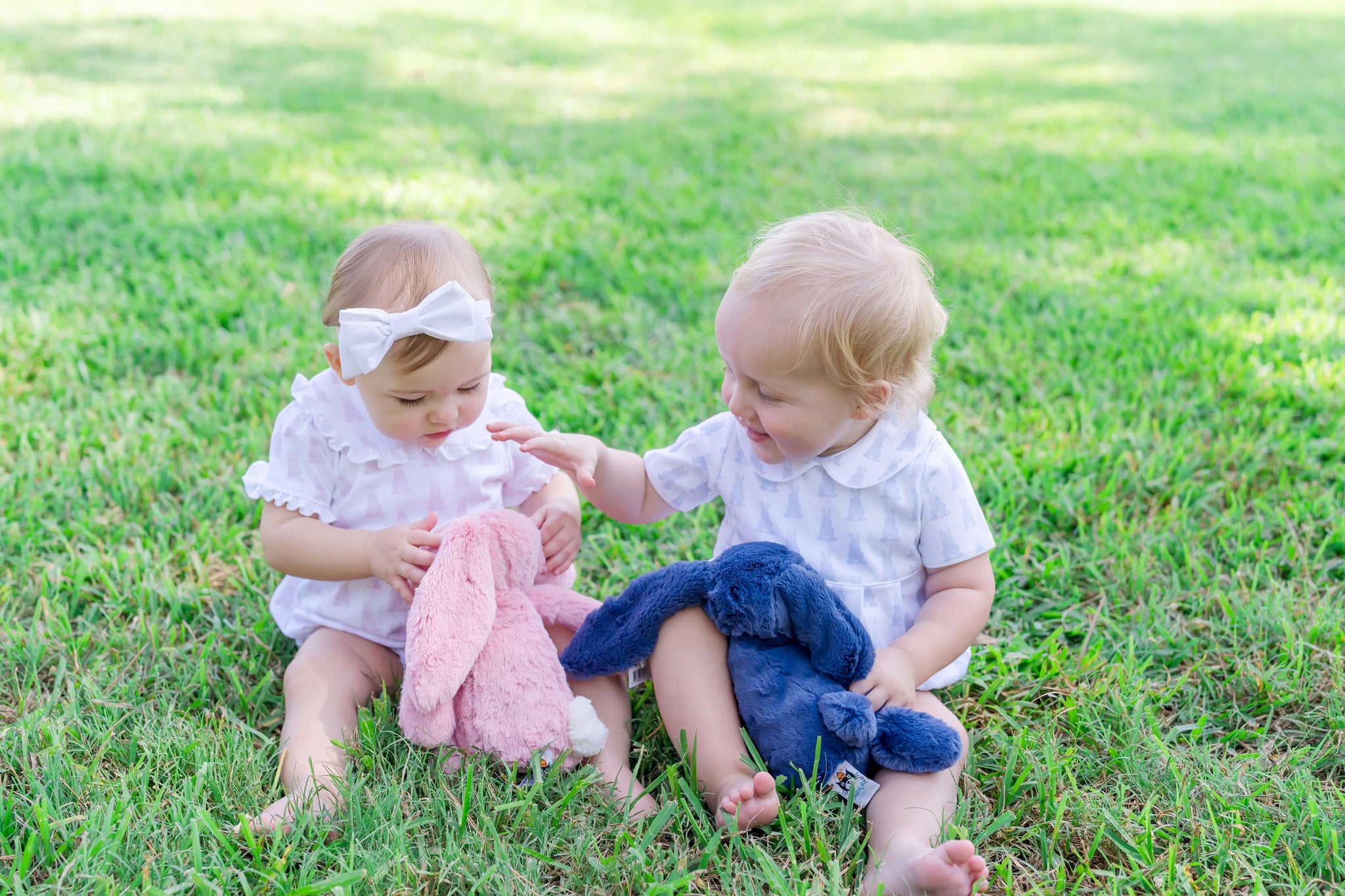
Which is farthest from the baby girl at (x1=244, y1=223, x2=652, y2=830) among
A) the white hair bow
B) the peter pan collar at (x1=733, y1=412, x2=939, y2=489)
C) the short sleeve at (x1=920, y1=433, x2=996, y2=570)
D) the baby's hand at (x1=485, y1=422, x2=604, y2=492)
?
the short sleeve at (x1=920, y1=433, x2=996, y2=570)

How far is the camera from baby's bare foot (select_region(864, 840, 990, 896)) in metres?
1.58

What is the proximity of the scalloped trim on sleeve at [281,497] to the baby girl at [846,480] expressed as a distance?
385mm

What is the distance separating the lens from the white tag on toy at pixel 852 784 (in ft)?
5.95

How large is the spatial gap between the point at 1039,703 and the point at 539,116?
5.27 meters

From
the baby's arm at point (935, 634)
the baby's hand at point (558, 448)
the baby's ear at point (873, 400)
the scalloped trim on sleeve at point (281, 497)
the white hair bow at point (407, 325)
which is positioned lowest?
the baby's arm at point (935, 634)

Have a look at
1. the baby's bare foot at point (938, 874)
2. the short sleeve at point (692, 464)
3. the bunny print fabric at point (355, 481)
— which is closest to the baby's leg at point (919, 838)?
the baby's bare foot at point (938, 874)

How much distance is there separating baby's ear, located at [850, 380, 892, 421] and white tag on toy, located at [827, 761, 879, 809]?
0.62m

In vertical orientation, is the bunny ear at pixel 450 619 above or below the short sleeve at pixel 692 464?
below

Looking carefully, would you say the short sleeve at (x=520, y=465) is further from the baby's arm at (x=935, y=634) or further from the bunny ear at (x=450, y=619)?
the baby's arm at (x=935, y=634)

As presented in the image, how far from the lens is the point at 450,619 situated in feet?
6.06

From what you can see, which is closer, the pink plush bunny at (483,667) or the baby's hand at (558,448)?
the pink plush bunny at (483,667)

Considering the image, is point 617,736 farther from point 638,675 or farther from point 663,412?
point 663,412

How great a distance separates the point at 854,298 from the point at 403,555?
94 cm

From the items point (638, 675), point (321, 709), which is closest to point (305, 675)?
point (321, 709)
